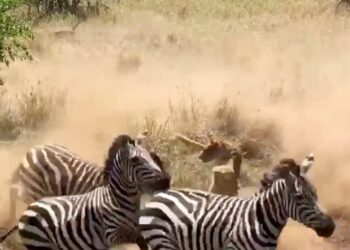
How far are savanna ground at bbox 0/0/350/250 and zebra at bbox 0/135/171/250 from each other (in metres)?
3.17

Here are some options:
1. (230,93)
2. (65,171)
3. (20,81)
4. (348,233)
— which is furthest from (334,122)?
(65,171)

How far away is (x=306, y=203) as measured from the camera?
7.63 m

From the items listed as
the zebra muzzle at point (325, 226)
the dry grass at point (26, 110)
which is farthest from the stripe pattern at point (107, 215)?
the dry grass at point (26, 110)

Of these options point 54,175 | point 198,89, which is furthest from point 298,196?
point 198,89

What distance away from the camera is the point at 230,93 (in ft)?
60.5

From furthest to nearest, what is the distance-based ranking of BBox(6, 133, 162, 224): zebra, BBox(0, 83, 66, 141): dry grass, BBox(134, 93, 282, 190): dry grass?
BBox(0, 83, 66, 141): dry grass, BBox(134, 93, 282, 190): dry grass, BBox(6, 133, 162, 224): zebra

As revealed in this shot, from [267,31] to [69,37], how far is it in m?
5.42

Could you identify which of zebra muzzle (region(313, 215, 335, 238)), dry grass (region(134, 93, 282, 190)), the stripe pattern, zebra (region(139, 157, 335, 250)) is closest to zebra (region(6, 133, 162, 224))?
the stripe pattern

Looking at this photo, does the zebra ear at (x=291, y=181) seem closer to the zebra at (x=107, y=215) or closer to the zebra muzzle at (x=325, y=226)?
the zebra muzzle at (x=325, y=226)

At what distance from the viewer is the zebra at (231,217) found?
7.66 m

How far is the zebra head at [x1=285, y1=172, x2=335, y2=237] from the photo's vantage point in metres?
7.62

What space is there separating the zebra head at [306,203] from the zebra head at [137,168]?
1380 millimetres

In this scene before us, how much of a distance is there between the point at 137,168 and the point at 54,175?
2145 millimetres

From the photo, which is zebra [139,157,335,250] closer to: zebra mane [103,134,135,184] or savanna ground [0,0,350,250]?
zebra mane [103,134,135,184]
